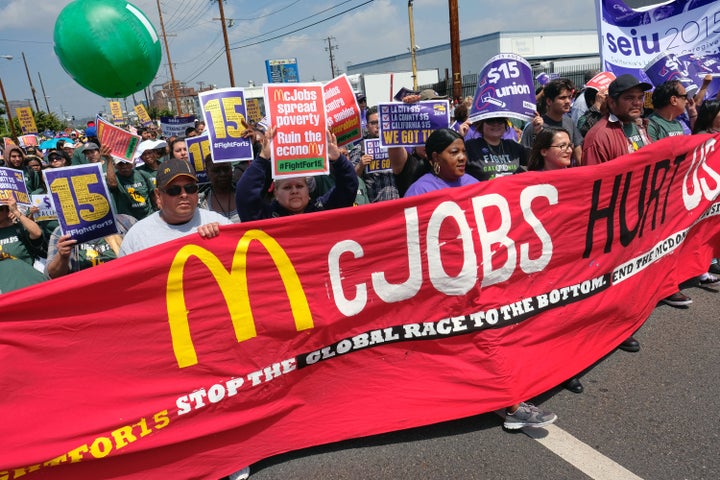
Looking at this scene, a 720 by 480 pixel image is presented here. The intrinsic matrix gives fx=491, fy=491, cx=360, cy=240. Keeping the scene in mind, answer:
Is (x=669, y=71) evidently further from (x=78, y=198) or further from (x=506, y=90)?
(x=78, y=198)

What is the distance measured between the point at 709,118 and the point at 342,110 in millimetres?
3623

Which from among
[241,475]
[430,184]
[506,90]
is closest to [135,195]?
[430,184]

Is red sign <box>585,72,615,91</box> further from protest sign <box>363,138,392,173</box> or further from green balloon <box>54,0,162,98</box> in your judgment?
green balloon <box>54,0,162,98</box>

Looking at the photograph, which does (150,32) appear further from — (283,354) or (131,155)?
(283,354)

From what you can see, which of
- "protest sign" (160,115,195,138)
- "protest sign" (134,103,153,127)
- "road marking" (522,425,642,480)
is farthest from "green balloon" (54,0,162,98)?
"protest sign" (134,103,153,127)

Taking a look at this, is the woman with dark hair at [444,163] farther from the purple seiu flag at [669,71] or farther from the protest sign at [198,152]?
the purple seiu flag at [669,71]

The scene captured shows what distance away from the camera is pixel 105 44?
4230mm

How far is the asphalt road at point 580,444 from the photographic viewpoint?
2434 millimetres

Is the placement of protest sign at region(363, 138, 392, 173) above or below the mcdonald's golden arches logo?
above

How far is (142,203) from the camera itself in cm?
575

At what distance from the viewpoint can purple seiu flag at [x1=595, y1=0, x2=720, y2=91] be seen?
611cm

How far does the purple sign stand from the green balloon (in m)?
2.34

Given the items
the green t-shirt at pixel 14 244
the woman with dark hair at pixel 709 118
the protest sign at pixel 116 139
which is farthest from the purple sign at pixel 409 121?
the green t-shirt at pixel 14 244

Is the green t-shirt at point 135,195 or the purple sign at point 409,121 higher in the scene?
the purple sign at point 409,121
